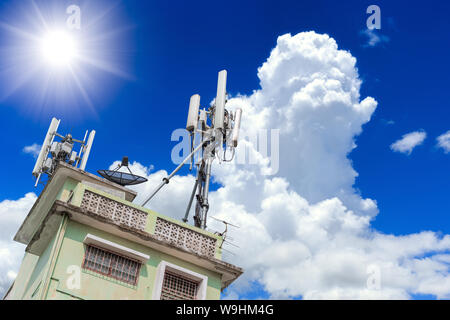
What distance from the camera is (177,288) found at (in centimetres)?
1438

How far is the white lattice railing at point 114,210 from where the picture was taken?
552 inches

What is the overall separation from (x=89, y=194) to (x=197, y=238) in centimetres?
400

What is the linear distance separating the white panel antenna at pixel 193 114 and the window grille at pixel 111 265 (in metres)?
7.81

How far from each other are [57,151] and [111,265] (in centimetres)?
1035

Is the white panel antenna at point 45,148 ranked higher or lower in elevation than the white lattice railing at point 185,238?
higher

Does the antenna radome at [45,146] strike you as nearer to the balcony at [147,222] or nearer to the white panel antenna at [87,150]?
the white panel antenna at [87,150]

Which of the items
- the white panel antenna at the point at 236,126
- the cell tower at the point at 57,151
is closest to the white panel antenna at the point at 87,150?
the cell tower at the point at 57,151

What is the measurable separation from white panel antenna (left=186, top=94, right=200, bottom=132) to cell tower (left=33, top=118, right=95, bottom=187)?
5792 mm

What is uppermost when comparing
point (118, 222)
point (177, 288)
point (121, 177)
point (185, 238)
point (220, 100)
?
point (220, 100)

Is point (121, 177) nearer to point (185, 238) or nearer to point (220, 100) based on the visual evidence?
point (185, 238)

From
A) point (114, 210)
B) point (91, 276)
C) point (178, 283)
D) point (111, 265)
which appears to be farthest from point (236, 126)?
point (91, 276)
